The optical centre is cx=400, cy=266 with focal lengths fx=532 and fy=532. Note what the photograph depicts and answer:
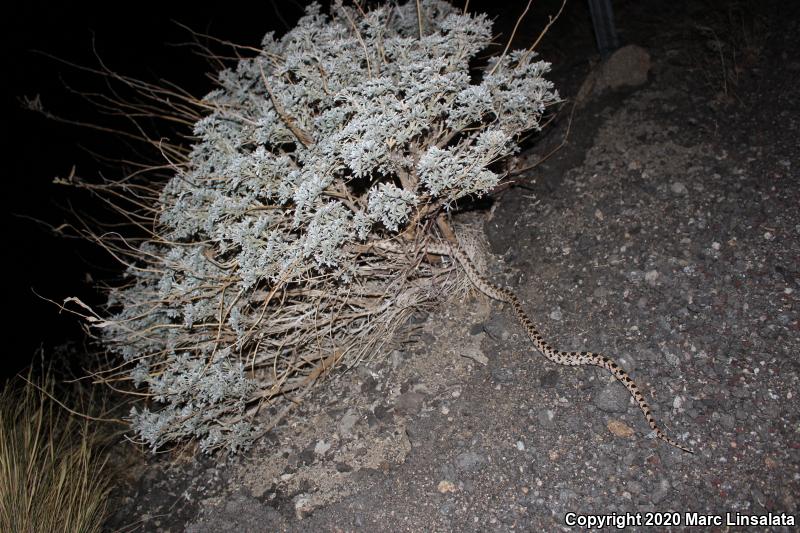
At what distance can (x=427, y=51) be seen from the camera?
450 cm

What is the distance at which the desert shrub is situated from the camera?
13.9 ft

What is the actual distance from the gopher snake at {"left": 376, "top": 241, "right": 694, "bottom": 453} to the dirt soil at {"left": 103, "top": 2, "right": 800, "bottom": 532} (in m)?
0.07

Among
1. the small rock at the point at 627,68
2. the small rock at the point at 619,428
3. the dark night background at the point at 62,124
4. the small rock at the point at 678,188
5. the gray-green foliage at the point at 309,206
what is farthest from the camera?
the dark night background at the point at 62,124

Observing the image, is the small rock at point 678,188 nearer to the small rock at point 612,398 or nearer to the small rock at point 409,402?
the small rock at point 612,398

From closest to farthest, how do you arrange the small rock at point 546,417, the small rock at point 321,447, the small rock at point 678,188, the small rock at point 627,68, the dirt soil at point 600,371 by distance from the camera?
the dirt soil at point 600,371
the small rock at point 546,417
the small rock at point 321,447
the small rock at point 678,188
the small rock at point 627,68

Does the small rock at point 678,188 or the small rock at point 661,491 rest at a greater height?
the small rock at point 678,188

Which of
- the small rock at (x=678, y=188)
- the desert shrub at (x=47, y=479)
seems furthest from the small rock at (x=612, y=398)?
the desert shrub at (x=47, y=479)

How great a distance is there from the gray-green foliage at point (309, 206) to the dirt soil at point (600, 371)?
Result: 1.70ft

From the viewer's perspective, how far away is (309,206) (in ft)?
12.7

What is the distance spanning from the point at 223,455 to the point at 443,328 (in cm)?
226

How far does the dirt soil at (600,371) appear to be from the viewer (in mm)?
3441

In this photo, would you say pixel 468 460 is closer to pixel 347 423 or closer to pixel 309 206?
pixel 347 423

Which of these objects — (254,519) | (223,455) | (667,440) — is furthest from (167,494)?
(667,440)

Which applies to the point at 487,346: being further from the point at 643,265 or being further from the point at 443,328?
the point at 643,265
